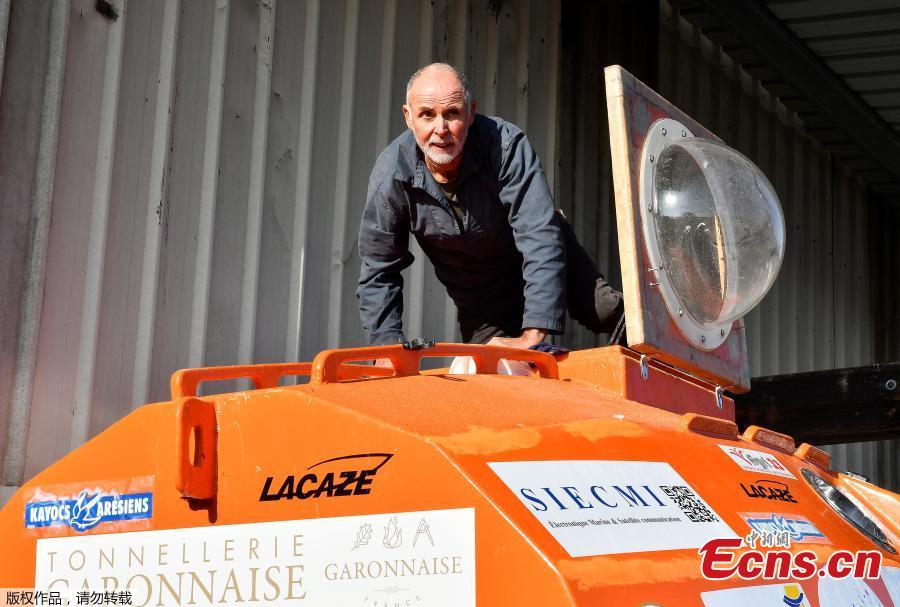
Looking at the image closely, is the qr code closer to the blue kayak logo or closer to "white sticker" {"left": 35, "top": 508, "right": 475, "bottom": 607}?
"white sticker" {"left": 35, "top": 508, "right": 475, "bottom": 607}

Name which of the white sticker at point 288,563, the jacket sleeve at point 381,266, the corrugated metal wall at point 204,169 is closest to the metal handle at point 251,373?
the white sticker at point 288,563

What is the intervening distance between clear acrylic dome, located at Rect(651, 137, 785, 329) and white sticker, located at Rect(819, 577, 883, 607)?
3.05 feet

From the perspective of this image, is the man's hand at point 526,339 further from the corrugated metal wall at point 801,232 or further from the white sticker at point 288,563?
the corrugated metal wall at point 801,232

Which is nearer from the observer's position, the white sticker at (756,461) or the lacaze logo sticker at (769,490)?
the lacaze logo sticker at (769,490)

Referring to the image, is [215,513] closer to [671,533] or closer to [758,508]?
[671,533]

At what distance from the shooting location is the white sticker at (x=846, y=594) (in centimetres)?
206

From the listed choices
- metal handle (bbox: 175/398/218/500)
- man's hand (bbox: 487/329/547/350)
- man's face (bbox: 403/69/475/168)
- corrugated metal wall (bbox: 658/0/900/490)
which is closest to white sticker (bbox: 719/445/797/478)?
man's hand (bbox: 487/329/547/350)

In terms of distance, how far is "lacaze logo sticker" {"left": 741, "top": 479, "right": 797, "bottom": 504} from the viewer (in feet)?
7.33

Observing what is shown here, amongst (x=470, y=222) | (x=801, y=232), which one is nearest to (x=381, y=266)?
(x=470, y=222)

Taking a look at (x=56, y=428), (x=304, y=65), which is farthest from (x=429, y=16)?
(x=56, y=428)

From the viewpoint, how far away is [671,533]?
1.87 metres

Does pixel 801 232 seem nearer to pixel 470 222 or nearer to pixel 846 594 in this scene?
pixel 470 222

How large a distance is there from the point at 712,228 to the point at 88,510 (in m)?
1.70

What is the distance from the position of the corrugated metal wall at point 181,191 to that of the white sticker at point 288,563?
1.85 metres
